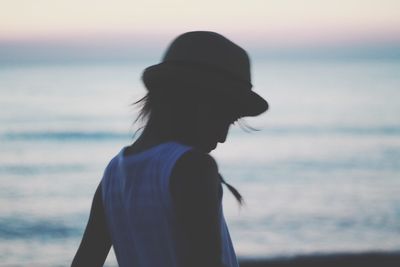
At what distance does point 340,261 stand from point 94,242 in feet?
17.6

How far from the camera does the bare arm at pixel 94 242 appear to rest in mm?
1526

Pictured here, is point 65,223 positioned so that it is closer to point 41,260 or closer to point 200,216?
point 41,260

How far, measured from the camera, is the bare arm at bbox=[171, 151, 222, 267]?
3.94 feet

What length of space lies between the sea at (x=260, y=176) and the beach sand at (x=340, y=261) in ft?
2.40

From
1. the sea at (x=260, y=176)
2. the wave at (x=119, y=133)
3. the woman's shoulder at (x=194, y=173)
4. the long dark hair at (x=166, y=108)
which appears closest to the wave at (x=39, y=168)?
the sea at (x=260, y=176)

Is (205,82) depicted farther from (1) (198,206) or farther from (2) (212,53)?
(1) (198,206)

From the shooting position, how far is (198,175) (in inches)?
47.1

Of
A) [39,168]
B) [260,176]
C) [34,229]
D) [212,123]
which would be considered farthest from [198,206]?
[39,168]

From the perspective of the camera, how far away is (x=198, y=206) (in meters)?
1.21

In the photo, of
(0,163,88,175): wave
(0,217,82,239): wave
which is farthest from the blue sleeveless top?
(0,163,88,175): wave

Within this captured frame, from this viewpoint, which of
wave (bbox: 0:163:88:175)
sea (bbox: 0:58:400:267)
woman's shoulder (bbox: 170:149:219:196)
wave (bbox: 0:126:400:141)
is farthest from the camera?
wave (bbox: 0:126:400:141)

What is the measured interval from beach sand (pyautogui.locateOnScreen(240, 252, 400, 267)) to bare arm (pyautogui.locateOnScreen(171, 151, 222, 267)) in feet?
17.5

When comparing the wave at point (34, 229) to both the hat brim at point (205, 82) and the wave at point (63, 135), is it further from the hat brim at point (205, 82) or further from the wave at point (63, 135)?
the wave at point (63, 135)

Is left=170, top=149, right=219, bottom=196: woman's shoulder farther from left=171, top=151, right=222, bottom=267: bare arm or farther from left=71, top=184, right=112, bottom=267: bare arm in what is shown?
left=71, top=184, right=112, bottom=267: bare arm
